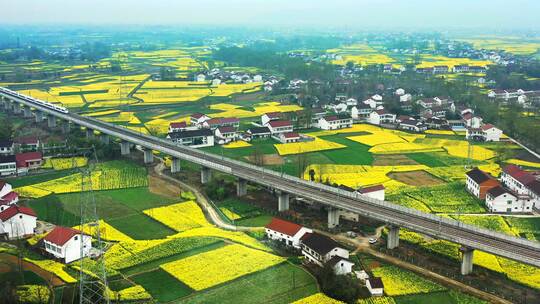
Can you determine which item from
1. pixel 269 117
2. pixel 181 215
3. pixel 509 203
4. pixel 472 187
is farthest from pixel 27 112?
pixel 509 203

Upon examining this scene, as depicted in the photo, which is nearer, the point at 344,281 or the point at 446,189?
the point at 344,281

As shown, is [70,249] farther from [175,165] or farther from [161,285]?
[175,165]

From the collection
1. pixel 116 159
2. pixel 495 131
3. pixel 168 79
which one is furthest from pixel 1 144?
pixel 168 79

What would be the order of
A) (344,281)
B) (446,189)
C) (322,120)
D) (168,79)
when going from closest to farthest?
(344,281) → (446,189) → (322,120) → (168,79)

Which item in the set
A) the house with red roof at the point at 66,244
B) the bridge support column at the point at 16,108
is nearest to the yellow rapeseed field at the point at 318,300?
the house with red roof at the point at 66,244

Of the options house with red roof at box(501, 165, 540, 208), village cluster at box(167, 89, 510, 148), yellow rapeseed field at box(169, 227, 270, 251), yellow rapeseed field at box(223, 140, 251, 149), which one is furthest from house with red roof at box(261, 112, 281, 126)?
yellow rapeseed field at box(169, 227, 270, 251)

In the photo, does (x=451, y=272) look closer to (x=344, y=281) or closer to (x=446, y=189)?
(x=344, y=281)
